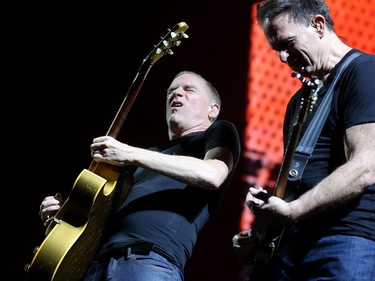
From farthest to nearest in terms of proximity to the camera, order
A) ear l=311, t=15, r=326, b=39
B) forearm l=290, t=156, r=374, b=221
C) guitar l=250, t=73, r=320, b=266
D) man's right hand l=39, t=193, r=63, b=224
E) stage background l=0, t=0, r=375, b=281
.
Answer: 1. stage background l=0, t=0, r=375, b=281
2. man's right hand l=39, t=193, r=63, b=224
3. ear l=311, t=15, r=326, b=39
4. guitar l=250, t=73, r=320, b=266
5. forearm l=290, t=156, r=374, b=221

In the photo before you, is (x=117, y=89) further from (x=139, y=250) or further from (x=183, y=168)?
(x=139, y=250)

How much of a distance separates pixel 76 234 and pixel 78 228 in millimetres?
27

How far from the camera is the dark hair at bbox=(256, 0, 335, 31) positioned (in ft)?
5.88

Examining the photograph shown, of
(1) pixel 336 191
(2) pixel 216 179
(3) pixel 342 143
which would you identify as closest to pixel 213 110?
(2) pixel 216 179

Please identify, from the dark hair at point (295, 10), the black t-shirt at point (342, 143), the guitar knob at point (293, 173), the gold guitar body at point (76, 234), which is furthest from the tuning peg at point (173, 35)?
the guitar knob at point (293, 173)

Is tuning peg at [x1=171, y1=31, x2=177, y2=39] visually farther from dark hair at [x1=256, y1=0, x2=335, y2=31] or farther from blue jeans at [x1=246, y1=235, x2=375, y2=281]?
blue jeans at [x1=246, y1=235, x2=375, y2=281]

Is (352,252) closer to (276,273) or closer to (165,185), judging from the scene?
(276,273)

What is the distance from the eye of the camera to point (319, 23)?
179 cm

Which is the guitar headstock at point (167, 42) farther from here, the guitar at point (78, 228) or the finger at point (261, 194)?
the finger at point (261, 194)

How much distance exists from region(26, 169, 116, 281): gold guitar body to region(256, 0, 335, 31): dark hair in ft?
2.27

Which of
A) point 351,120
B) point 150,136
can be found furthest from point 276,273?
point 150,136

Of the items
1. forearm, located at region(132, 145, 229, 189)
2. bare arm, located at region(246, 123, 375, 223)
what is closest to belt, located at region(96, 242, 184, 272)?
forearm, located at region(132, 145, 229, 189)

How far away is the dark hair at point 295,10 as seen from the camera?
1.79 metres

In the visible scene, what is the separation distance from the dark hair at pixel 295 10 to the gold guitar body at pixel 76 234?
2.27 feet
